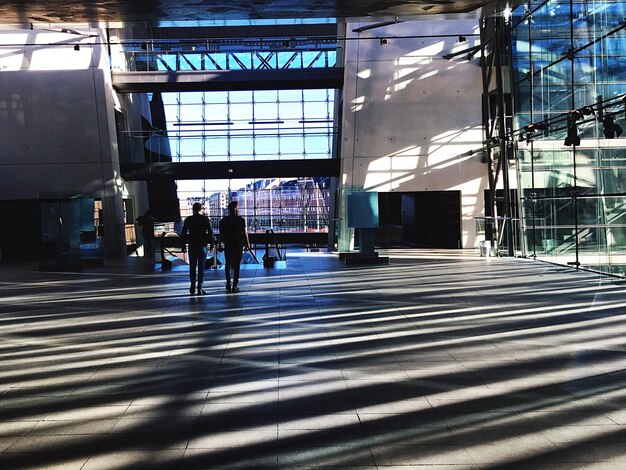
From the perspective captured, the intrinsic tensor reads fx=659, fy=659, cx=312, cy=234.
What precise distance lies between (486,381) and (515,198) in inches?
650

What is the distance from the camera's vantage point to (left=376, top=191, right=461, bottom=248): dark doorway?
25.2 meters

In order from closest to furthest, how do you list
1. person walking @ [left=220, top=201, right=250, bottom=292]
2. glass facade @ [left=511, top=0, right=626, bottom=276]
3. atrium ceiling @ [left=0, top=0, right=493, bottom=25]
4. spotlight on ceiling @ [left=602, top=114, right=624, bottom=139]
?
atrium ceiling @ [left=0, top=0, right=493, bottom=25]
person walking @ [left=220, top=201, right=250, bottom=292]
spotlight on ceiling @ [left=602, top=114, right=624, bottom=139]
glass facade @ [left=511, top=0, right=626, bottom=276]

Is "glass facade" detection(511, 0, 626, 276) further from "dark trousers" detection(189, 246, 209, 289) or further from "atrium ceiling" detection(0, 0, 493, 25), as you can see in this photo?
"dark trousers" detection(189, 246, 209, 289)

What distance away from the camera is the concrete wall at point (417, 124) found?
938 inches

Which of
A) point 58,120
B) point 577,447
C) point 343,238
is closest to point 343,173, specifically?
point 343,238

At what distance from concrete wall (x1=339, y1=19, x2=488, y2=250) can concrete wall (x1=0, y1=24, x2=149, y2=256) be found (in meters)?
8.60

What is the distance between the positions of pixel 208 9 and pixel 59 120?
16.7 m

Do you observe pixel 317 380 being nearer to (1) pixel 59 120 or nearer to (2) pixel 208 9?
(2) pixel 208 9

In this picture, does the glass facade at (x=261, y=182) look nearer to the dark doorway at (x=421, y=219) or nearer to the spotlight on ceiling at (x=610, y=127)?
the dark doorway at (x=421, y=219)

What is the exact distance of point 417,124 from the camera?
24.1 meters

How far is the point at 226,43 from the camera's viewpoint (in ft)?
82.9

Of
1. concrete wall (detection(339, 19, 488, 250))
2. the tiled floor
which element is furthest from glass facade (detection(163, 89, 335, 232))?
the tiled floor

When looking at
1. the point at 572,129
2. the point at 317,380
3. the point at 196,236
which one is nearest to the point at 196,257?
the point at 196,236

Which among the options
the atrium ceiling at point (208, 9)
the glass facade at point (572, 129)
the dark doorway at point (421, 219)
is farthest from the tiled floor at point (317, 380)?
the dark doorway at point (421, 219)
